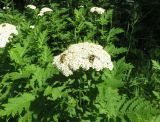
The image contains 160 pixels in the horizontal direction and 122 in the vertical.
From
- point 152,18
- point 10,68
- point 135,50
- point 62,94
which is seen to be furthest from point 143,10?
point 62,94

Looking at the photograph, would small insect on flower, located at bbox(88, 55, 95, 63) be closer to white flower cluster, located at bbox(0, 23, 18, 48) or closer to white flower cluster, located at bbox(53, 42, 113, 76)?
white flower cluster, located at bbox(53, 42, 113, 76)

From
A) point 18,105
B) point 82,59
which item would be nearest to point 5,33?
point 18,105

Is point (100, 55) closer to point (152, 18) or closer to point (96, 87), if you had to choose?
point (96, 87)

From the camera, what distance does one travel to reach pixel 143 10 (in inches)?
333

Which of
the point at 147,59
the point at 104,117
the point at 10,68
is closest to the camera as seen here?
the point at 104,117

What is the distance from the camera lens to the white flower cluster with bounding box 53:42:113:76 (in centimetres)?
401

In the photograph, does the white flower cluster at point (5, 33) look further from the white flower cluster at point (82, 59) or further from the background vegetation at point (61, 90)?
the white flower cluster at point (82, 59)

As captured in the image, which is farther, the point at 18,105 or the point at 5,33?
the point at 5,33

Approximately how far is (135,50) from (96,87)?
322 cm

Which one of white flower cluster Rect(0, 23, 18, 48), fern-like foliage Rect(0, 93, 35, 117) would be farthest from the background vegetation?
white flower cluster Rect(0, 23, 18, 48)

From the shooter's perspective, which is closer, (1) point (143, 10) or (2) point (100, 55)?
(2) point (100, 55)

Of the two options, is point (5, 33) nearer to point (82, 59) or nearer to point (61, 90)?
point (61, 90)

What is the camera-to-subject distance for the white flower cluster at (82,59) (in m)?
4.01

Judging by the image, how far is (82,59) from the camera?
405 cm
